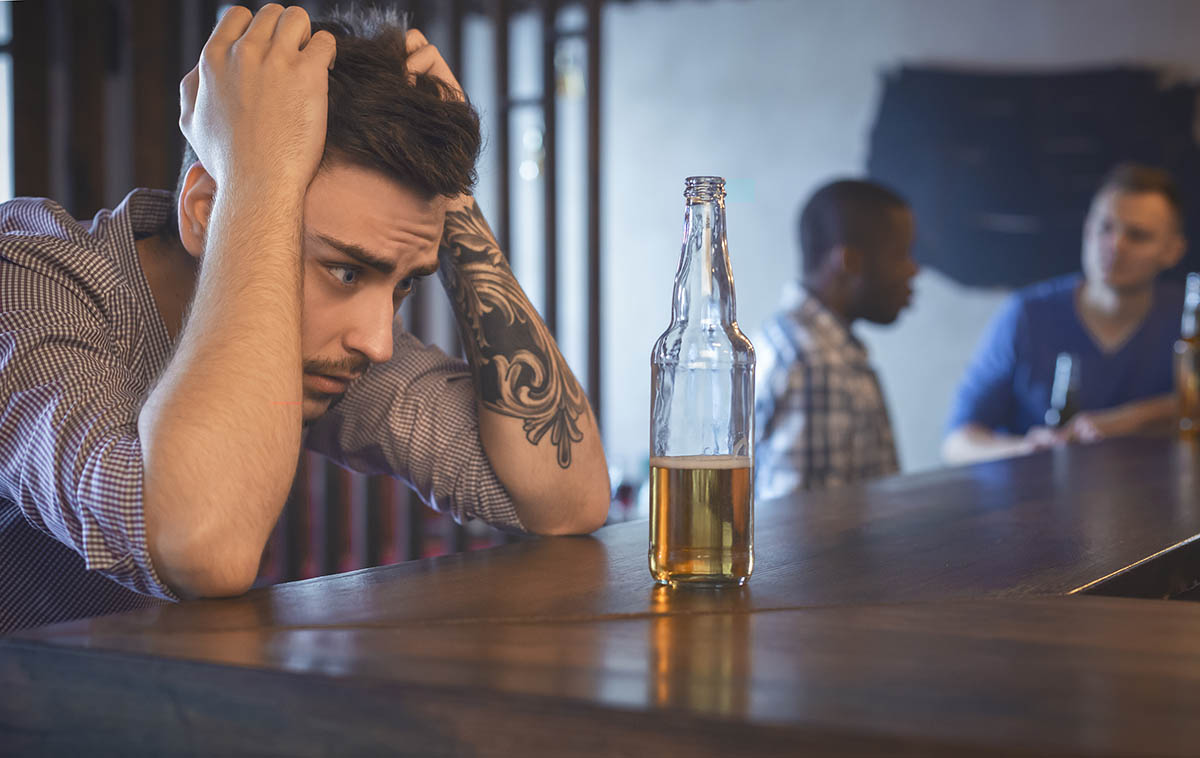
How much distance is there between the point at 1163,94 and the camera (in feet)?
12.9

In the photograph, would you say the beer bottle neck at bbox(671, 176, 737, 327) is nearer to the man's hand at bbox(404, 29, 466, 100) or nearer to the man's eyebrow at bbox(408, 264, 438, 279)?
the man's eyebrow at bbox(408, 264, 438, 279)

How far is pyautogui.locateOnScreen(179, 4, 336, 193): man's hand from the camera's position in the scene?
1007mm

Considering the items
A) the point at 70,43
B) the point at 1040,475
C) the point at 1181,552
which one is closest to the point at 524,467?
the point at 1181,552

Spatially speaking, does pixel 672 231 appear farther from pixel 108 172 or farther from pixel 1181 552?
pixel 1181 552

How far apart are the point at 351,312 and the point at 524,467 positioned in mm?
239

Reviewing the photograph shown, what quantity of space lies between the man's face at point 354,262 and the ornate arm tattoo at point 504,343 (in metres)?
0.14

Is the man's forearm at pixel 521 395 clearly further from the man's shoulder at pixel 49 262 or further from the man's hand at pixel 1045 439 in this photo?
the man's hand at pixel 1045 439

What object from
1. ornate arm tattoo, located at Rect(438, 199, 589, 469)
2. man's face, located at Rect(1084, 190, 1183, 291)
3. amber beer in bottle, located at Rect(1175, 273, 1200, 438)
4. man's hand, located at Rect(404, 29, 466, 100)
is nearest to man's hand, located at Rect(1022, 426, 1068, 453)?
amber beer in bottle, located at Rect(1175, 273, 1200, 438)

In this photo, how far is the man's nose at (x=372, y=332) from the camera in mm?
1102

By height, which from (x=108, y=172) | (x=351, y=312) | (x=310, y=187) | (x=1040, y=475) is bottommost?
(x=1040, y=475)

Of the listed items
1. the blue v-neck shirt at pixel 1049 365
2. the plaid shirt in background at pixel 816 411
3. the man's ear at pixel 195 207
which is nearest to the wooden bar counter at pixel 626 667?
the man's ear at pixel 195 207

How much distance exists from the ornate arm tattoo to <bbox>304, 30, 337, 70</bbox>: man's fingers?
30 centimetres

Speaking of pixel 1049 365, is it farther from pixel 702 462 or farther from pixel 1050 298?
pixel 702 462

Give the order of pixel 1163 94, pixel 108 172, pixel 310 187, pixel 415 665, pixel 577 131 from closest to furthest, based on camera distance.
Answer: pixel 415 665
pixel 310 187
pixel 108 172
pixel 1163 94
pixel 577 131
